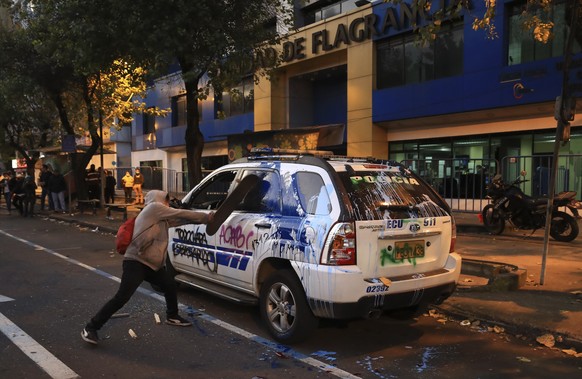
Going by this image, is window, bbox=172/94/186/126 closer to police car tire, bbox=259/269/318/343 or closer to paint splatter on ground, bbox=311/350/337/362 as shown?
police car tire, bbox=259/269/318/343

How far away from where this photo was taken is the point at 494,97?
16531 millimetres

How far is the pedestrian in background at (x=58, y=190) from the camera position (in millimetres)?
19656

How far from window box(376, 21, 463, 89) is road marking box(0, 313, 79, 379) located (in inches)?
624

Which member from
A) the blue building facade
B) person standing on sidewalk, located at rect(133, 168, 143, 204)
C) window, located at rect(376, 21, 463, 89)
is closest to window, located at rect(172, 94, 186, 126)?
the blue building facade

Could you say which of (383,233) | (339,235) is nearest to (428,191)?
(383,233)

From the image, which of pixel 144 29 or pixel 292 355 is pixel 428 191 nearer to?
pixel 292 355

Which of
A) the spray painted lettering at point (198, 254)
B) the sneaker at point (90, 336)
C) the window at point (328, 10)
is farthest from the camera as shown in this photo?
the window at point (328, 10)

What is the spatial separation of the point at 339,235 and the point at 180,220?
5.61ft

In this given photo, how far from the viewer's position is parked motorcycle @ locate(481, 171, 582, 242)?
10258 mm

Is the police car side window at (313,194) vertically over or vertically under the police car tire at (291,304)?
over

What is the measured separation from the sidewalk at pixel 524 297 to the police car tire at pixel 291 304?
2107 mm

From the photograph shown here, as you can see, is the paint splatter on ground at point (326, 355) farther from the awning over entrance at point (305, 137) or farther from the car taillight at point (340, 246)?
the awning over entrance at point (305, 137)

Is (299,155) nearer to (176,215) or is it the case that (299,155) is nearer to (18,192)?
(176,215)

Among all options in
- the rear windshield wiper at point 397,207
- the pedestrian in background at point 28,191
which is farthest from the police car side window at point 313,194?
the pedestrian in background at point 28,191
